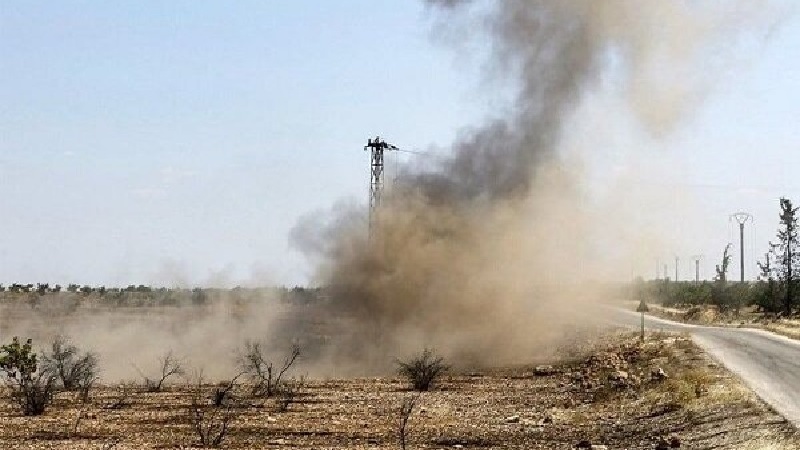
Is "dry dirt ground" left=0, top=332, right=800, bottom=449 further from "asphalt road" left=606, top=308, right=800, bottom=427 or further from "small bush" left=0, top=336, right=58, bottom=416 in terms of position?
"asphalt road" left=606, top=308, right=800, bottom=427

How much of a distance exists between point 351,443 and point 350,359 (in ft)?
93.1

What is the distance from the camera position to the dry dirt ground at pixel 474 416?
23750mm

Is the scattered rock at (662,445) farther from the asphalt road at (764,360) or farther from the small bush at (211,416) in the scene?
the small bush at (211,416)

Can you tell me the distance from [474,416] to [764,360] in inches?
489

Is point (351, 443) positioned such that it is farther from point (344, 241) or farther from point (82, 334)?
point (82, 334)

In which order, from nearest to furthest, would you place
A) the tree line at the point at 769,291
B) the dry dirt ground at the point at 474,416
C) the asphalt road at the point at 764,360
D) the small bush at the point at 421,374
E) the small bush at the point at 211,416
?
1. the dry dirt ground at the point at 474,416
2. the small bush at the point at 211,416
3. the asphalt road at the point at 764,360
4. the small bush at the point at 421,374
5. the tree line at the point at 769,291

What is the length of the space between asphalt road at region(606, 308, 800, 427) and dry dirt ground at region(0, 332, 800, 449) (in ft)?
2.05

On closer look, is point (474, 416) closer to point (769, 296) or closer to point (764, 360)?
point (764, 360)

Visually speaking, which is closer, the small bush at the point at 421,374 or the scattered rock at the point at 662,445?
the scattered rock at the point at 662,445

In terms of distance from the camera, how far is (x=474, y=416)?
29578 mm

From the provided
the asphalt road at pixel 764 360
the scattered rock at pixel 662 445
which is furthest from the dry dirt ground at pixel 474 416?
the asphalt road at pixel 764 360

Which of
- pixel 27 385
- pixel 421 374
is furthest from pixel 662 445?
pixel 27 385

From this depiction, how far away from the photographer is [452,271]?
184 ft

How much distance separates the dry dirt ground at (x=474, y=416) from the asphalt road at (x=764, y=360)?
625 mm
